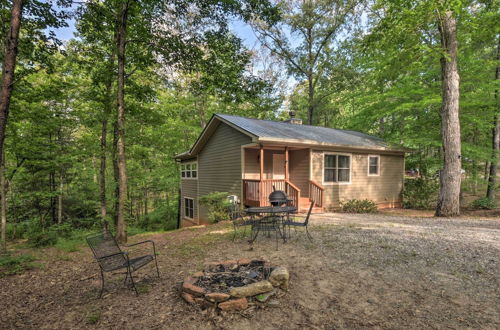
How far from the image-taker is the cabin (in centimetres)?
962

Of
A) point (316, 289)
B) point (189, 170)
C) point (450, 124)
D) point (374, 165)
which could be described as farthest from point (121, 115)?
point (374, 165)

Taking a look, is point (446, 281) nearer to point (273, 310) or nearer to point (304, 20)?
point (273, 310)

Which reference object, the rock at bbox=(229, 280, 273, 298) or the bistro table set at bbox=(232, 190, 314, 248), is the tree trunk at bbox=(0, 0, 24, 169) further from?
the bistro table set at bbox=(232, 190, 314, 248)

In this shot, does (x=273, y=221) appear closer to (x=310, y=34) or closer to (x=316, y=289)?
(x=316, y=289)

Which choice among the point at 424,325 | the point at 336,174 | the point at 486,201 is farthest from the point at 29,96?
the point at 486,201

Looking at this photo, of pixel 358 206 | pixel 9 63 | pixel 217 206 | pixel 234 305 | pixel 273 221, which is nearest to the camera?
pixel 234 305

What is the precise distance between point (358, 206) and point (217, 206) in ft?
20.7

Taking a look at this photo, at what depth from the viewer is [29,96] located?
7277 millimetres

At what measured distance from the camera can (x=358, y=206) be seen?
10945 mm

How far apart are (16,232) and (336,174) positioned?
1648 centimetres

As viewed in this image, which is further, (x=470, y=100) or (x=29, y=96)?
(x=470, y=100)

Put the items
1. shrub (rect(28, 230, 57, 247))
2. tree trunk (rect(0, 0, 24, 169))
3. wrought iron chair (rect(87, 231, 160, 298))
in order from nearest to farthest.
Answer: wrought iron chair (rect(87, 231, 160, 298))
tree trunk (rect(0, 0, 24, 169))
shrub (rect(28, 230, 57, 247))

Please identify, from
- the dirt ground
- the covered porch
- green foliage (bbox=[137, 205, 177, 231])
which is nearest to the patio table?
the dirt ground

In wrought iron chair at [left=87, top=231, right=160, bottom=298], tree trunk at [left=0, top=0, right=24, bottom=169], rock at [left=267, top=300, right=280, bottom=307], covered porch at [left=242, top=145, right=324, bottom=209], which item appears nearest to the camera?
rock at [left=267, top=300, right=280, bottom=307]
